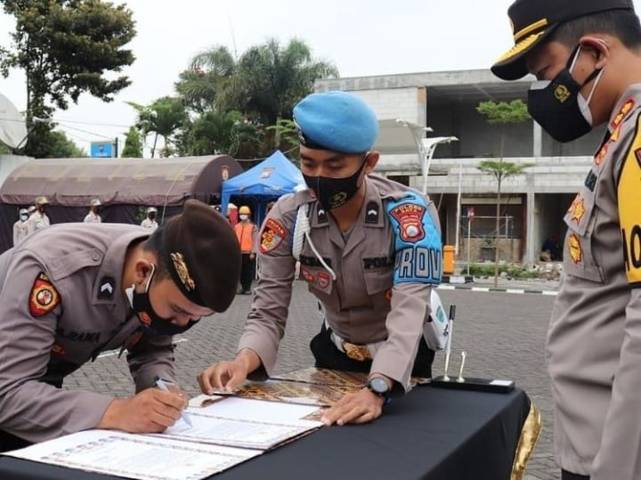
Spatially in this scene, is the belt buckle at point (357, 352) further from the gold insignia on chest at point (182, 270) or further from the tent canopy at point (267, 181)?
the tent canopy at point (267, 181)

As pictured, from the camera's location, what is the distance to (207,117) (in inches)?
1080

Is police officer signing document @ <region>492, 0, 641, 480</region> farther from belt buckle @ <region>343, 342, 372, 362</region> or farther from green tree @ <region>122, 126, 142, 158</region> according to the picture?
green tree @ <region>122, 126, 142, 158</region>

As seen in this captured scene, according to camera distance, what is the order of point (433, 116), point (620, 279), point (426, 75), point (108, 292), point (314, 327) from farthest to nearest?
point (433, 116) → point (426, 75) → point (314, 327) → point (108, 292) → point (620, 279)

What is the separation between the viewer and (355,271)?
7.79 ft

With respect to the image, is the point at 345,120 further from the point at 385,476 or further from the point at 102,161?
the point at 102,161

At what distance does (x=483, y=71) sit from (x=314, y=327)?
18631mm

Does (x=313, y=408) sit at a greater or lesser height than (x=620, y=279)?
lesser

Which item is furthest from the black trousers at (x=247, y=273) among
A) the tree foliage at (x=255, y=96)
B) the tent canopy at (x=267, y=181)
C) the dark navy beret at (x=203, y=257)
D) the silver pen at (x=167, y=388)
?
the tree foliage at (x=255, y=96)

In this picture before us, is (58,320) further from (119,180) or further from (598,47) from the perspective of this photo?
(119,180)

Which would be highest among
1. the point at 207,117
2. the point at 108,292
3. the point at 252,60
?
the point at 252,60

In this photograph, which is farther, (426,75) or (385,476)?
(426,75)

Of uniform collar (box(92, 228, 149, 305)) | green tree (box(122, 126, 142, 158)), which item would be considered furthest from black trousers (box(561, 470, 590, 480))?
green tree (box(122, 126, 142, 158))

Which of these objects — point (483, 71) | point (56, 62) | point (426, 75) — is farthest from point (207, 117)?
point (483, 71)

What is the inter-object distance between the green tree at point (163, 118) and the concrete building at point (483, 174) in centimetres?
719
